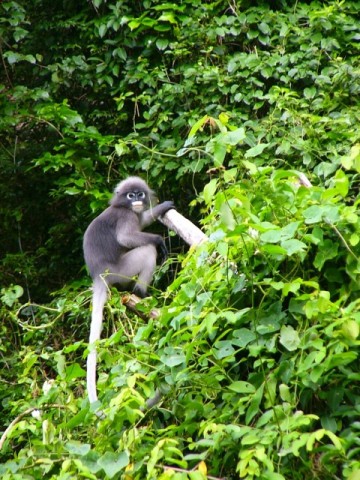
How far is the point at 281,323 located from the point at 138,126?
12.3 feet

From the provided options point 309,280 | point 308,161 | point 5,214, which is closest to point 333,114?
point 308,161

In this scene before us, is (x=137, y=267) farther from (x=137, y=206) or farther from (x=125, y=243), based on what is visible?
(x=137, y=206)

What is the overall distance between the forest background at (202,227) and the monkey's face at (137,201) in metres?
0.35

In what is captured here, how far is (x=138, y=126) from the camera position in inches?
249

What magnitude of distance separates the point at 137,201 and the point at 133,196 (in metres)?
0.06

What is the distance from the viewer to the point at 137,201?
18.3 feet

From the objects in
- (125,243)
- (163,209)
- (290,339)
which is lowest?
(125,243)

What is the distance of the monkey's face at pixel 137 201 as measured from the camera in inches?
219

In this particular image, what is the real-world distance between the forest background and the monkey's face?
13.9 inches

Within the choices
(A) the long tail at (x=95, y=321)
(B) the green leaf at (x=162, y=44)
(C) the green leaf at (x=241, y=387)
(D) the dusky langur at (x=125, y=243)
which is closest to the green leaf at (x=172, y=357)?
(C) the green leaf at (x=241, y=387)

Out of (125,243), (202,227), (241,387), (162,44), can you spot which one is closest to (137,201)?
(125,243)

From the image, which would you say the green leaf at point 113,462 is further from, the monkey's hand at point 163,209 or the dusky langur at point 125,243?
the dusky langur at point 125,243

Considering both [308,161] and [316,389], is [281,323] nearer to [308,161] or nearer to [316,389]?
[316,389]

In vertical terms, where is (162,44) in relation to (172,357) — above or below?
below
